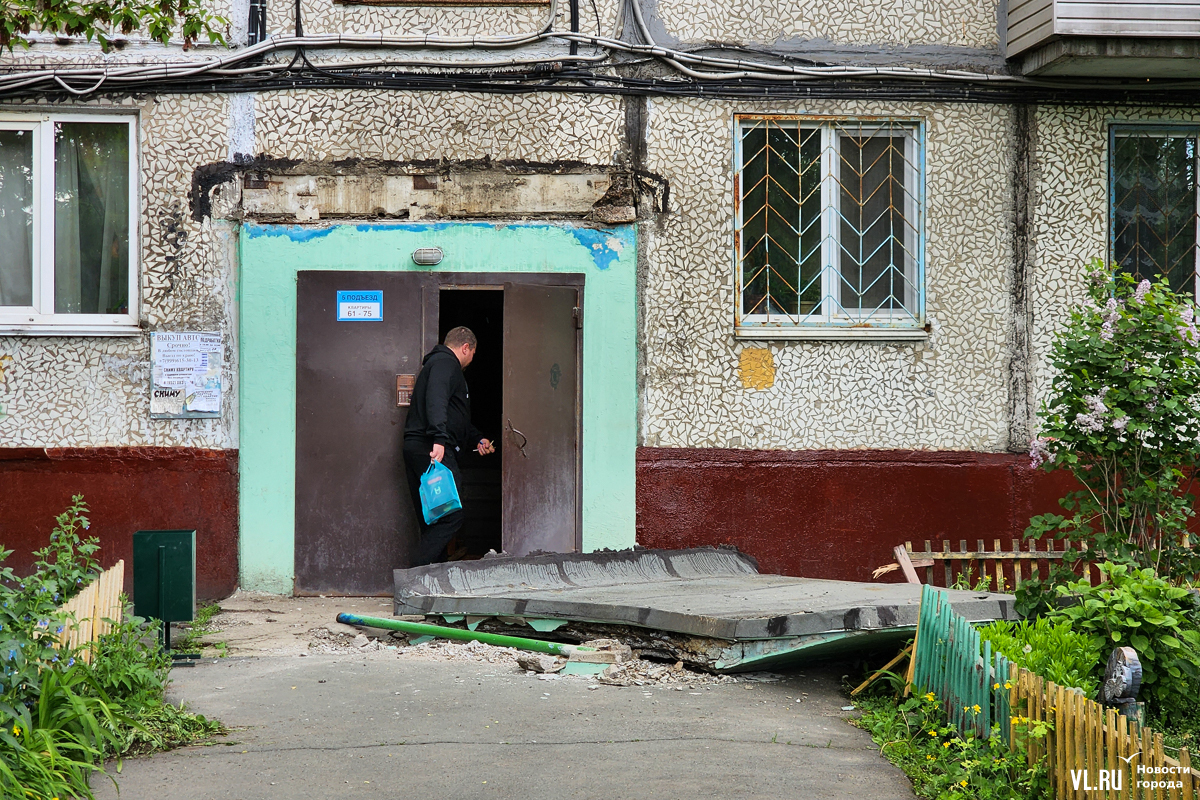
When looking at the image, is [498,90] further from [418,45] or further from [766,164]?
[766,164]

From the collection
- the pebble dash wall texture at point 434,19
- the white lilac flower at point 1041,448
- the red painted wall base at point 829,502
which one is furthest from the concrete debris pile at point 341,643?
the pebble dash wall texture at point 434,19

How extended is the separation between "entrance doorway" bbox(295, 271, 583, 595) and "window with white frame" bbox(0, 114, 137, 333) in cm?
137

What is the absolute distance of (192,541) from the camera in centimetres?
563

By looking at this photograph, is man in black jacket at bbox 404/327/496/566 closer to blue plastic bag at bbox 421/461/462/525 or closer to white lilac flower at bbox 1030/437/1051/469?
blue plastic bag at bbox 421/461/462/525

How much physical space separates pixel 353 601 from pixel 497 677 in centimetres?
239

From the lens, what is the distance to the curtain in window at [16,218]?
767 centimetres

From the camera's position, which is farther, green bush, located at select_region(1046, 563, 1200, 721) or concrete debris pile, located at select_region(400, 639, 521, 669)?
concrete debris pile, located at select_region(400, 639, 521, 669)

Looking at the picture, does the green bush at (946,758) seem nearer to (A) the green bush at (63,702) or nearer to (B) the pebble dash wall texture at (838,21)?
(A) the green bush at (63,702)

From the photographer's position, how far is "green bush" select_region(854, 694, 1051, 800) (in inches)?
146

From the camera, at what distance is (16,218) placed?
7699 mm

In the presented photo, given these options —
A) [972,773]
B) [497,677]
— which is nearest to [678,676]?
[497,677]

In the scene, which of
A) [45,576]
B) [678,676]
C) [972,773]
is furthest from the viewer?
[678,676]

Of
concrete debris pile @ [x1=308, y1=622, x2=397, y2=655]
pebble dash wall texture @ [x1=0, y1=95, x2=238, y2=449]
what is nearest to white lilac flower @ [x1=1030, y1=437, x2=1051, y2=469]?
concrete debris pile @ [x1=308, y1=622, x2=397, y2=655]

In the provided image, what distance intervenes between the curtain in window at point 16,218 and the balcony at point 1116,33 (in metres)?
7.09
